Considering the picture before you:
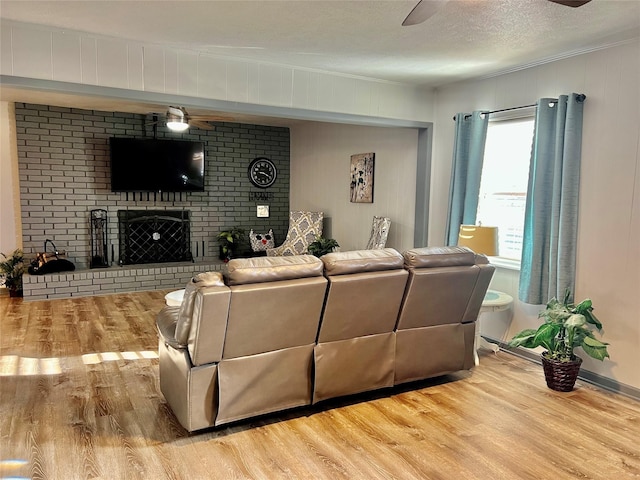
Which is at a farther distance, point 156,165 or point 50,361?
point 156,165

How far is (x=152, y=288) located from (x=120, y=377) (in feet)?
10.5

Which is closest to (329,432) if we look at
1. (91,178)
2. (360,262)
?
(360,262)

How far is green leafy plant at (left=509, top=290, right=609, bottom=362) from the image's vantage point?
10.8ft

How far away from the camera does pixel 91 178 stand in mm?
6562

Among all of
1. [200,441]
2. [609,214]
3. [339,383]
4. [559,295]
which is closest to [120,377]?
[200,441]

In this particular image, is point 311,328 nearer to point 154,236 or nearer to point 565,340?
point 565,340

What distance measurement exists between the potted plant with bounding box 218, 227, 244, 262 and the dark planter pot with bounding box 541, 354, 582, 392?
496 cm

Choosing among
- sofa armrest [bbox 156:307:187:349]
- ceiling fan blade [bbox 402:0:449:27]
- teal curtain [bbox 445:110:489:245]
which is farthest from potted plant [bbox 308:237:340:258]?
ceiling fan blade [bbox 402:0:449:27]

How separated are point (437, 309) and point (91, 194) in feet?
17.2

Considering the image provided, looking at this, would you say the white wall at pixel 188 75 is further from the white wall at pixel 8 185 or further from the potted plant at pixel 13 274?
the potted plant at pixel 13 274

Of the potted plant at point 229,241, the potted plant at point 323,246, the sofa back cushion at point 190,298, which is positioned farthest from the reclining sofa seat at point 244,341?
the potted plant at point 229,241

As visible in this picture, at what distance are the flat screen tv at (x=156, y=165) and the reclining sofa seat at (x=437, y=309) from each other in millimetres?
4675

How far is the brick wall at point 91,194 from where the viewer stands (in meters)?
6.18

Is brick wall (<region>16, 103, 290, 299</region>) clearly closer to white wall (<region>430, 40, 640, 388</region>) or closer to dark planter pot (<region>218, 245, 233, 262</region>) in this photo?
dark planter pot (<region>218, 245, 233, 262</region>)
